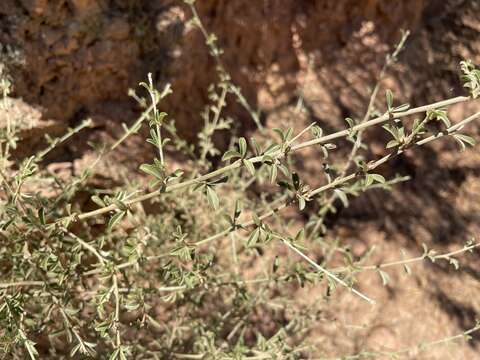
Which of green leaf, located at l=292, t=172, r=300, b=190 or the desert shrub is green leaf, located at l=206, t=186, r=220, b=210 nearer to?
the desert shrub

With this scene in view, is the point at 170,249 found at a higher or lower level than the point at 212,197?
lower

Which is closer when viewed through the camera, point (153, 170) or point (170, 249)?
point (153, 170)

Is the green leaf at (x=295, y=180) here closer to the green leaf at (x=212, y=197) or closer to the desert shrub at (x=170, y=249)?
the desert shrub at (x=170, y=249)

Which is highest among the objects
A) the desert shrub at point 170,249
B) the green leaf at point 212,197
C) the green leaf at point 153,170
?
the green leaf at point 153,170

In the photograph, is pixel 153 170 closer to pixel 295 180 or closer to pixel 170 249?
pixel 295 180

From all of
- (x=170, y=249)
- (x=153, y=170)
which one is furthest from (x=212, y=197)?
(x=170, y=249)

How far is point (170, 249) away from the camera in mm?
1548

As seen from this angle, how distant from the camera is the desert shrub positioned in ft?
3.81

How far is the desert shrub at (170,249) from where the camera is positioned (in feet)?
3.81

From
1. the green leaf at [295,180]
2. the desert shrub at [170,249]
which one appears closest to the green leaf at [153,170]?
the desert shrub at [170,249]

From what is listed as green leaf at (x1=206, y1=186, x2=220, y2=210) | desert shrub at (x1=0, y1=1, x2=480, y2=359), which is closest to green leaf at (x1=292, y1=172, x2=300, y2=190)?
desert shrub at (x1=0, y1=1, x2=480, y2=359)

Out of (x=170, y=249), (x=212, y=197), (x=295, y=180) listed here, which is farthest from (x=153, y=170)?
(x=170, y=249)

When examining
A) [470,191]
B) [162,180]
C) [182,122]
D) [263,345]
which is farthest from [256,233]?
[470,191]

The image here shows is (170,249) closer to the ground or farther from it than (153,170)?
closer to the ground
